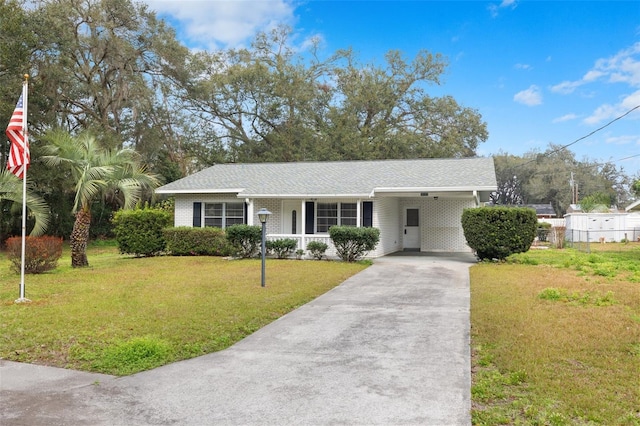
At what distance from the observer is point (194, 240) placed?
57.5 ft

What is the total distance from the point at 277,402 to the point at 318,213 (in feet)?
47.4

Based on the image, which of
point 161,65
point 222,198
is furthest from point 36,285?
point 161,65

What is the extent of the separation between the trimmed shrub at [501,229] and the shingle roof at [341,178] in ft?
4.93

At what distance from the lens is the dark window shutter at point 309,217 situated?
711 inches

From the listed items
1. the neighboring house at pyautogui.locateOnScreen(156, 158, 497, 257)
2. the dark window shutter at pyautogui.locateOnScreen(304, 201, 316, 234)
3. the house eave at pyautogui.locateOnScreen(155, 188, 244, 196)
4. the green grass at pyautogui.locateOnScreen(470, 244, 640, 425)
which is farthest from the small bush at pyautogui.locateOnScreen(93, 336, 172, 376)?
the house eave at pyautogui.locateOnScreen(155, 188, 244, 196)

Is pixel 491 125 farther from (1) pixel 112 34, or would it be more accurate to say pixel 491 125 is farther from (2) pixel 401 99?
(1) pixel 112 34

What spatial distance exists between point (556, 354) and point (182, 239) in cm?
1464

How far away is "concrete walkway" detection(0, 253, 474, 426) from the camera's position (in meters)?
3.67

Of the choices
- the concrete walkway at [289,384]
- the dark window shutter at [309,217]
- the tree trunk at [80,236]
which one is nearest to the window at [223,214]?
the dark window shutter at [309,217]

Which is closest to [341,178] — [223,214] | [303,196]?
[303,196]

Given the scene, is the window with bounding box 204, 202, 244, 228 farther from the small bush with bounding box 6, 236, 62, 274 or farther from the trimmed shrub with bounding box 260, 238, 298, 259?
the small bush with bounding box 6, 236, 62, 274

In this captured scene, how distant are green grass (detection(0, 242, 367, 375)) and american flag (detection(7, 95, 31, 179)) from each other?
251 centimetres

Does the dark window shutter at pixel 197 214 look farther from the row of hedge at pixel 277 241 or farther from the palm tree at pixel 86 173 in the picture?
the palm tree at pixel 86 173

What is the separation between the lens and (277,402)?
13.0 feet
